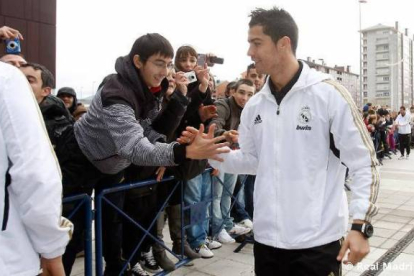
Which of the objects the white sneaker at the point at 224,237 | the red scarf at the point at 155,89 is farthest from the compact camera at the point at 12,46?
the white sneaker at the point at 224,237

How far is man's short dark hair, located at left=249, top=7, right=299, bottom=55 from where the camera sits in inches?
89.4

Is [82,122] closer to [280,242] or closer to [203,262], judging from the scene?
[280,242]

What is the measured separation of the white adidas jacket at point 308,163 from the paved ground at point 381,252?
2118 mm

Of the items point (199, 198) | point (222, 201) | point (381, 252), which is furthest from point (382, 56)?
point (199, 198)

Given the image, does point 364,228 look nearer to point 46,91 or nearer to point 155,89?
point 155,89

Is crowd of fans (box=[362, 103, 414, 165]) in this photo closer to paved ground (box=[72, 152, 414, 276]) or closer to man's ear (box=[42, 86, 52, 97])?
paved ground (box=[72, 152, 414, 276])

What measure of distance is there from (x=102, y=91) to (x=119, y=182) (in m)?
0.92

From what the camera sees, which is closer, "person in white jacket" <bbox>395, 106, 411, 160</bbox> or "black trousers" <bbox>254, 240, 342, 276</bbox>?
"black trousers" <bbox>254, 240, 342, 276</bbox>

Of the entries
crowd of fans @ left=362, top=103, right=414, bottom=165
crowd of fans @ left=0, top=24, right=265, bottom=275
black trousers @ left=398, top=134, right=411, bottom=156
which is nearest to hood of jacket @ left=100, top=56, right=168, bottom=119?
crowd of fans @ left=0, top=24, right=265, bottom=275

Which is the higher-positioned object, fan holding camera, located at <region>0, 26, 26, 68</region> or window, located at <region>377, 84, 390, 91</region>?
window, located at <region>377, 84, 390, 91</region>

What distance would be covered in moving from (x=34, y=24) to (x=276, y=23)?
22.8ft

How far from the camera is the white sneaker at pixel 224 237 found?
5.02 metres

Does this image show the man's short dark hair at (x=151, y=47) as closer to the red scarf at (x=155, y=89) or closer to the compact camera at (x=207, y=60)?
the red scarf at (x=155, y=89)

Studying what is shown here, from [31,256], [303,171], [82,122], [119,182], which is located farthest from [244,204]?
[31,256]
